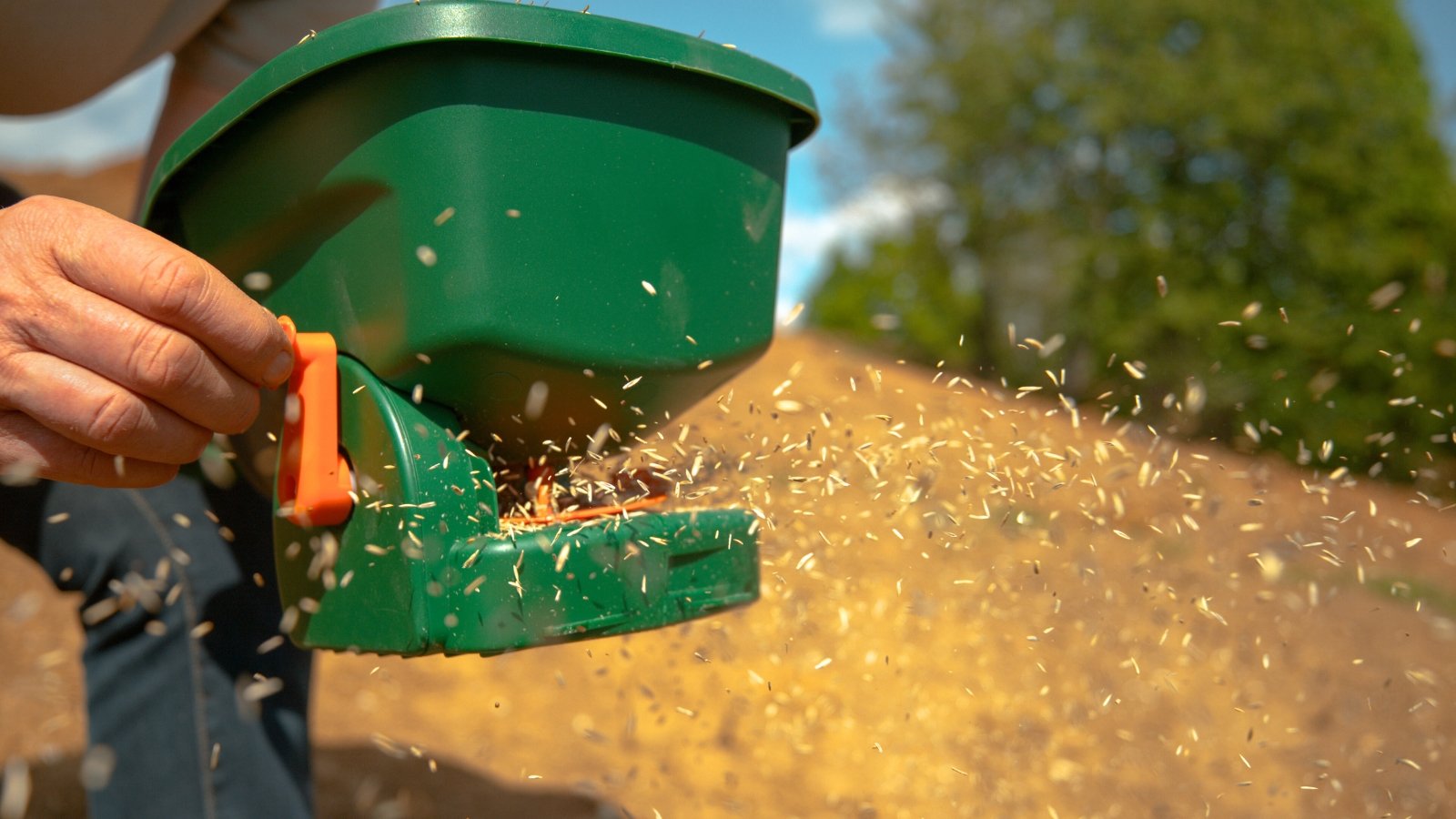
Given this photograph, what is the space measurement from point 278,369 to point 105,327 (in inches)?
6.6

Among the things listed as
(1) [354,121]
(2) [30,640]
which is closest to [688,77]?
(1) [354,121]

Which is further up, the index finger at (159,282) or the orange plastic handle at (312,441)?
the index finger at (159,282)

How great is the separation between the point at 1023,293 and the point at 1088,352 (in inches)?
67.7

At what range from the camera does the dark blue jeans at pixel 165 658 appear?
164cm

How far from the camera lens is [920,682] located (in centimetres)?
344

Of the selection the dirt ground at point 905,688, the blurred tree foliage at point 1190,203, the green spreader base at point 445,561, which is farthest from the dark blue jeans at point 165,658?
the blurred tree foliage at point 1190,203

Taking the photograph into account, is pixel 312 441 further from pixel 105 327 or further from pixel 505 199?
pixel 505 199

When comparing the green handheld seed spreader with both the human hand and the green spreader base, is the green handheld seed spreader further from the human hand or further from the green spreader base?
the human hand

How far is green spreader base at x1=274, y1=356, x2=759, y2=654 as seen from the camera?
1.16 m

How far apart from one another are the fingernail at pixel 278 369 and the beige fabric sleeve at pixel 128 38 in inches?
29.2

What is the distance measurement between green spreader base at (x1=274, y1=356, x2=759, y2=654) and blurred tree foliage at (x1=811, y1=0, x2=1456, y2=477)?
9030 millimetres

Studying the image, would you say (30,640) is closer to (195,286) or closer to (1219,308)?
(195,286)

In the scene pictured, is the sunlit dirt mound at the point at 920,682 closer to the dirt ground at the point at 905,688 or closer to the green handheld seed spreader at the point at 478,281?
the dirt ground at the point at 905,688

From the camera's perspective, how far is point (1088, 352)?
13164mm
